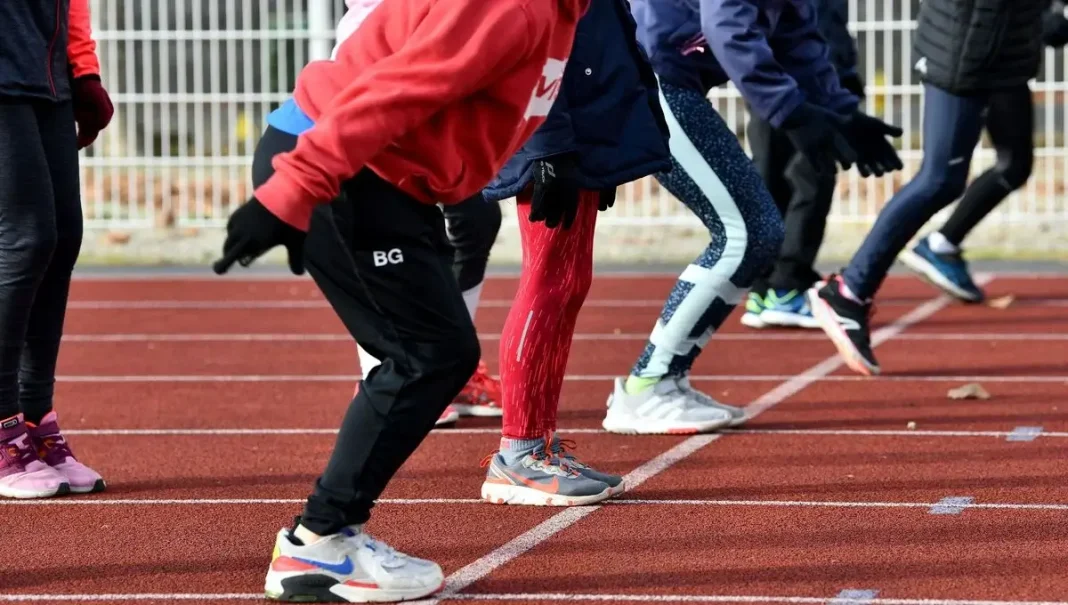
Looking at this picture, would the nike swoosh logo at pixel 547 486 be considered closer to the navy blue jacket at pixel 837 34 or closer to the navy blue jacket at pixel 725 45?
the navy blue jacket at pixel 725 45

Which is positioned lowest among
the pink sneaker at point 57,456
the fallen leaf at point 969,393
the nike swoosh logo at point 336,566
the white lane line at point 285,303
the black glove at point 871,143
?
the white lane line at point 285,303

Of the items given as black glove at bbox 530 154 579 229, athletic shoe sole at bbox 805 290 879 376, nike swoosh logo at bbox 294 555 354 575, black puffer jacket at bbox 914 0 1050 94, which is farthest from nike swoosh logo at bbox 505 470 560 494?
black puffer jacket at bbox 914 0 1050 94

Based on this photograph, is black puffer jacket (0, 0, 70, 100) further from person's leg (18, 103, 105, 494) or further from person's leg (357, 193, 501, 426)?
person's leg (357, 193, 501, 426)

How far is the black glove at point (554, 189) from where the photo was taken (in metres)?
4.96

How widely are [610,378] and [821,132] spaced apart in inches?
79.3

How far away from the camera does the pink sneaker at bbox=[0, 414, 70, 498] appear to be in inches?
211

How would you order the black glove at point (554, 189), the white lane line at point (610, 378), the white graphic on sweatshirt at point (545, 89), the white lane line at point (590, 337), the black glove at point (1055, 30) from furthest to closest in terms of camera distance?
the black glove at point (1055, 30) < the white lane line at point (590, 337) < the white lane line at point (610, 378) < the black glove at point (554, 189) < the white graphic on sweatshirt at point (545, 89)

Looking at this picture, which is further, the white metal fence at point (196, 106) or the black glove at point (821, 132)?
the white metal fence at point (196, 106)

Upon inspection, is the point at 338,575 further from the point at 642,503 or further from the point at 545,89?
the point at 642,503

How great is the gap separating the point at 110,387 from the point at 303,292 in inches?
160

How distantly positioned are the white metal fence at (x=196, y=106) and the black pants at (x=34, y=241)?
915cm

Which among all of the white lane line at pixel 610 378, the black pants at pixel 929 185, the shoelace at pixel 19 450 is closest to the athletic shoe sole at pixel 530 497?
the shoelace at pixel 19 450

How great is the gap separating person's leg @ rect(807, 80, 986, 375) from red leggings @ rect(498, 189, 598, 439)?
2.86 meters

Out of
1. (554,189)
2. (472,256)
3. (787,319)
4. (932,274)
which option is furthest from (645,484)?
(932,274)
